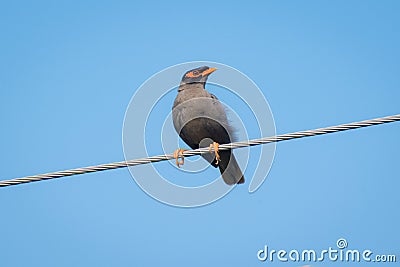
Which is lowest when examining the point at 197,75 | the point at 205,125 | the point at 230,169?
the point at 230,169

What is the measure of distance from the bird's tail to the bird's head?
119 centimetres

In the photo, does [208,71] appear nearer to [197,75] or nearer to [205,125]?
[197,75]

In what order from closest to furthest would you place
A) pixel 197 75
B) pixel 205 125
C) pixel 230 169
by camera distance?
pixel 205 125 → pixel 230 169 → pixel 197 75

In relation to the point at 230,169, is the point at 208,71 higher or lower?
higher

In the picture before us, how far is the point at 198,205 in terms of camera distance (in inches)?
332

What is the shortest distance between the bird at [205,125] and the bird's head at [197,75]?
0.50 feet

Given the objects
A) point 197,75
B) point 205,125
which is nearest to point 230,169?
point 205,125

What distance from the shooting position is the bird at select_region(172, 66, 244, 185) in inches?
372

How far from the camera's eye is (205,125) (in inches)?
371

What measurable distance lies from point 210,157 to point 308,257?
1.99m

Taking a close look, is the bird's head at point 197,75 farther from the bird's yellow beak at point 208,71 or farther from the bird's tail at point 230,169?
the bird's tail at point 230,169

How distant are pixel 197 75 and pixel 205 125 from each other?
3.29 ft

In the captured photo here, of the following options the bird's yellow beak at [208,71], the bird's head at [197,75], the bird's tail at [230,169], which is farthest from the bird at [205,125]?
the bird's yellow beak at [208,71]

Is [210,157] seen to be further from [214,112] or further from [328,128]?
[328,128]
